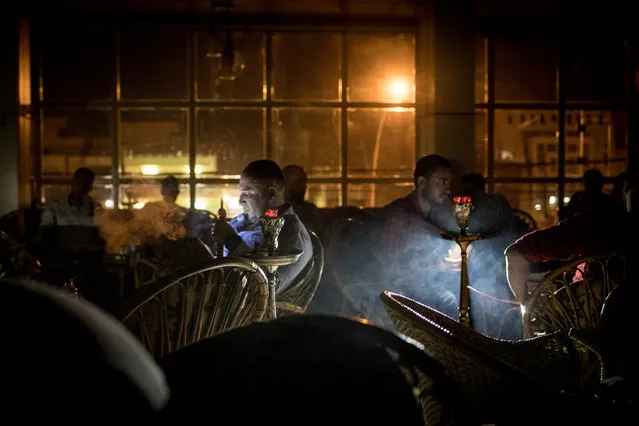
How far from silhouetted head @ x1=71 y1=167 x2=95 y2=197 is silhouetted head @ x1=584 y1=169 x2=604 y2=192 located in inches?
218

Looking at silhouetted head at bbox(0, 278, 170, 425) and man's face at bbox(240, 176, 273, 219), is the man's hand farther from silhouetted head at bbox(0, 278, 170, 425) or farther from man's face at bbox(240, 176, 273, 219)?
silhouetted head at bbox(0, 278, 170, 425)

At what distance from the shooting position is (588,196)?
28.8 feet

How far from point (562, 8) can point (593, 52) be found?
72 cm

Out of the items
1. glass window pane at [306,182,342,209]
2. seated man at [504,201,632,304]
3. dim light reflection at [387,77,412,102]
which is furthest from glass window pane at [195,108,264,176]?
seated man at [504,201,632,304]

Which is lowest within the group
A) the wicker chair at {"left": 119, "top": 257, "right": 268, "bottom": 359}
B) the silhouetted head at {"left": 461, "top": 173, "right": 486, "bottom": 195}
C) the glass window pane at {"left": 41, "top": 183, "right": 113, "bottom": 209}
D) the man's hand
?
the wicker chair at {"left": 119, "top": 257, "right": 268, "bottom": 359}

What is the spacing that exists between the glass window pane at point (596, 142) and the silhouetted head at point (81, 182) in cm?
554

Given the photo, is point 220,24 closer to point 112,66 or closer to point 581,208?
point 112,66

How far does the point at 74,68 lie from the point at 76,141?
850 mm

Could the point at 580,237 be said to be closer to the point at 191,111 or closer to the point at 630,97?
the point at 191,111

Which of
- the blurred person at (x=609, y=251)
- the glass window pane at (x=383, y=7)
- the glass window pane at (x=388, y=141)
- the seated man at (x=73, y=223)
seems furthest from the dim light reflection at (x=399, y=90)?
the blurred person at (x=609, y=251)

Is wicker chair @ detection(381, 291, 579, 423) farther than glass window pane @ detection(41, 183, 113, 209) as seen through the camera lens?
No

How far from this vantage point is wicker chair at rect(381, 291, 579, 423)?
2.49m

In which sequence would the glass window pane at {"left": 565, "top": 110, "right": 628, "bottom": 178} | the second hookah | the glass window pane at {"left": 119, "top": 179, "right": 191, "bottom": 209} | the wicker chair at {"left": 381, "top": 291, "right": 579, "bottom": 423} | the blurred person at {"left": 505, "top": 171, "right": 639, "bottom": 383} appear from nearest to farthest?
the wicker chair at {"left": 381, "top": 291, "right": 579, "bottom": 423} → the blurred person at {"left": 505, "top": 171, "right": 639, "bottom": 383} → the second hookah → the glass window pane at {"left": 119, "top": 179, "right": 191, "bottom": 209} → the glass window pane at {"left": 565, "top": 110, "right": 628, "bottom": 178}

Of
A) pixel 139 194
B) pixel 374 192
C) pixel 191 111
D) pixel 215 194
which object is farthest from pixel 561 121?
pixel 139 194
